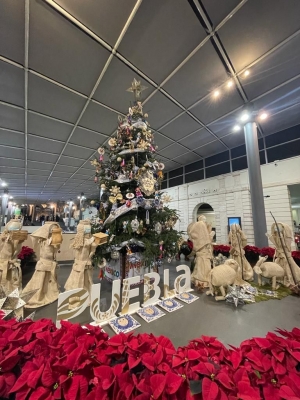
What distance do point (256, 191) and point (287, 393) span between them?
15.3ft

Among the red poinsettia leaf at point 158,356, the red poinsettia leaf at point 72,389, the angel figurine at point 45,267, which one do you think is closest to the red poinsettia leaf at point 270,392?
the red poinsettia leaf at point 158,356

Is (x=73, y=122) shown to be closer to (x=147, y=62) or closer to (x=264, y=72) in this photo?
(x=147, y=62)

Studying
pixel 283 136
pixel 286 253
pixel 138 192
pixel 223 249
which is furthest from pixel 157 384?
pixel 283 136

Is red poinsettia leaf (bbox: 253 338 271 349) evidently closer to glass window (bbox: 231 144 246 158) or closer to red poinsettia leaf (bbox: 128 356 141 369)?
red poinsettia leaf (bbox: 128 356 141 369)

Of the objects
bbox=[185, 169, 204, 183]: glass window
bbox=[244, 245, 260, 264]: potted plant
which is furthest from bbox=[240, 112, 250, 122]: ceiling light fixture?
bbox=[185, 169, 204, 183]: glass window

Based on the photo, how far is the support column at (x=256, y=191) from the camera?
168 inches

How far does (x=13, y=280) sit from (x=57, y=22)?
3517 millimetres

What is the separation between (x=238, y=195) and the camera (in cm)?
647

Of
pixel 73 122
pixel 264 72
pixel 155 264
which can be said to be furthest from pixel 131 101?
pixel 155 264

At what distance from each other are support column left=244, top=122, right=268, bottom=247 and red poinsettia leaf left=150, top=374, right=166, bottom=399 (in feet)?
15.3

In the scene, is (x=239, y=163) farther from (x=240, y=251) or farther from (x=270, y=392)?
(x=270, y=392)

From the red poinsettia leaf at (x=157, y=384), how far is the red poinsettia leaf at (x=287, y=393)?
1.18ft

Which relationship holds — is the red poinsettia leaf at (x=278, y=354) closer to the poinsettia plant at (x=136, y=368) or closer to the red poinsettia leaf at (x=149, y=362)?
the poinsettia plant at (x=136, y=368)

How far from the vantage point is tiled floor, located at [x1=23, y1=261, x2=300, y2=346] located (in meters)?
1.56
